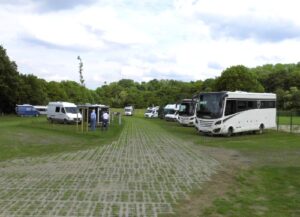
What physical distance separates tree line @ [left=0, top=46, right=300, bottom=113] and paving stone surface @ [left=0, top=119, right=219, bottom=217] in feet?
153

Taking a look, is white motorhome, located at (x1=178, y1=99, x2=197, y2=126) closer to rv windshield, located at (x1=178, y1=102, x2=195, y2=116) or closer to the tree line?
rv windshield, located at (x1=178, y1=102, x2=195, y2=116)

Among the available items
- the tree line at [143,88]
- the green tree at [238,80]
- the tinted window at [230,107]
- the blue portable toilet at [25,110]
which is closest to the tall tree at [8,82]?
the tree line at [143,88]

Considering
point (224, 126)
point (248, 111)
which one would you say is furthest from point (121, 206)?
point (248, 111)

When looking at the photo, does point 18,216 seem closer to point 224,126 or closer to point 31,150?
point 31,150

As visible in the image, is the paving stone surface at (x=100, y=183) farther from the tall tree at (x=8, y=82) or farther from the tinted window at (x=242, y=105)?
the tall tree at (x=8, y=82)

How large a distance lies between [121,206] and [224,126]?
24.7 m

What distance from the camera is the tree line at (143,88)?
87250 millimetres

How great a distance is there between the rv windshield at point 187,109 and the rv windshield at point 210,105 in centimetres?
1462

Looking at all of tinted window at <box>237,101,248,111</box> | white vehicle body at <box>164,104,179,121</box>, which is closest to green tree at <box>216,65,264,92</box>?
white vehicle body at <box>164,104,179,121</box>

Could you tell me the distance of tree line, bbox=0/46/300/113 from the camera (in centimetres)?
8725

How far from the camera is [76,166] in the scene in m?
15.0

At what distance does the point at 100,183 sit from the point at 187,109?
38727 mm

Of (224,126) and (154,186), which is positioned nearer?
(154,186)

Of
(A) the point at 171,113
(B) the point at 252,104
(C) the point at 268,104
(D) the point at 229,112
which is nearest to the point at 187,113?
(C) the point at 268,104
